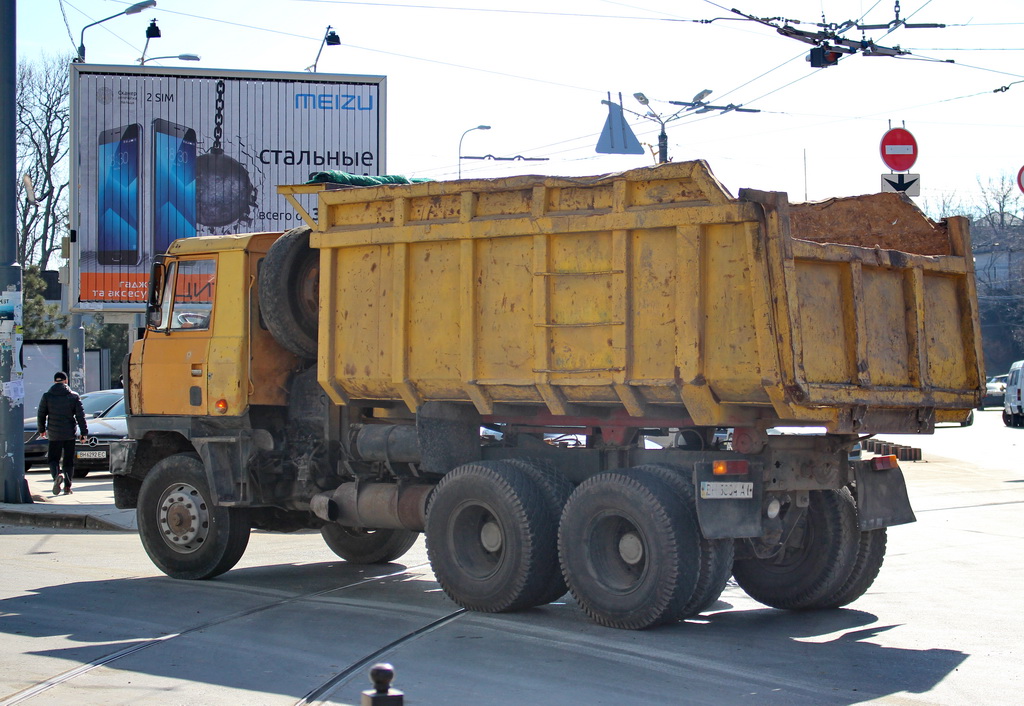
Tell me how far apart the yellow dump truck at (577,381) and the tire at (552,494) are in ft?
0.06

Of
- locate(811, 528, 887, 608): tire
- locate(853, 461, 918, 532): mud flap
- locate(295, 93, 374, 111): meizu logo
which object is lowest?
locate(811, 528, 887, 608): tire

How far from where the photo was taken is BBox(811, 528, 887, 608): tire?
8.55 metres

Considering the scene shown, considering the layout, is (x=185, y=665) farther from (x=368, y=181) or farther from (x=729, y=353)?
(x=368, y=181)

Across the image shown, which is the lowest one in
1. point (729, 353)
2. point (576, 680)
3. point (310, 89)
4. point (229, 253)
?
point (576, 680)

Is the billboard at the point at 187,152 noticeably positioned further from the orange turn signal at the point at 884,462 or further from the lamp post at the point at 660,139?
the orange turn signal at the point at 884,462

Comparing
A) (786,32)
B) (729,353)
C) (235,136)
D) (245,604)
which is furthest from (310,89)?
(729,353)

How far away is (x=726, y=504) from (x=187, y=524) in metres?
4.88

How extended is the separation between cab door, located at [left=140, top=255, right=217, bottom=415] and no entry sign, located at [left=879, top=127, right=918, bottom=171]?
8438mm

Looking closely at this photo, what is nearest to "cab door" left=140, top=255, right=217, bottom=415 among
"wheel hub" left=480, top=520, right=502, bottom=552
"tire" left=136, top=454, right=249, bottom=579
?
"tire" left=136, top=454, right=249, bottom=579

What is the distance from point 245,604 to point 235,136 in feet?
53.6

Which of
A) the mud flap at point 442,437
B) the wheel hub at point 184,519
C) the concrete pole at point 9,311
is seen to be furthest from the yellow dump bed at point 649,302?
the concrete pole at point 9,311

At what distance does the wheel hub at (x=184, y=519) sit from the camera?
10211 mm

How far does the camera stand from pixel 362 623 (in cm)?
809

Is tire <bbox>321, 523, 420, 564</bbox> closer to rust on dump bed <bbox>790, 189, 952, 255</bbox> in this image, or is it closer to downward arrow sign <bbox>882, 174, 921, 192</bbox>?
rust on dump bed <bbox>790, 189, 952, 255</bbox>
